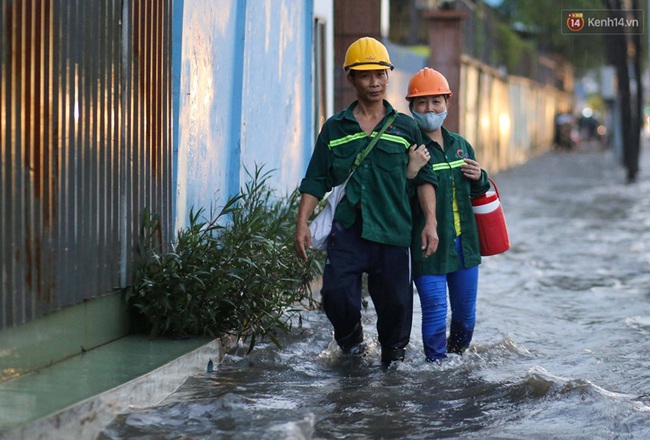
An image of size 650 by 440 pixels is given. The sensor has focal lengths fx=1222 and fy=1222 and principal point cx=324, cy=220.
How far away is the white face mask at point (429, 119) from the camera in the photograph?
682 centimetres

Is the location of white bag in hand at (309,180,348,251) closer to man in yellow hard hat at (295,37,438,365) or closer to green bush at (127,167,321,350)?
man in yellow hard hat at (295,37,438,365)

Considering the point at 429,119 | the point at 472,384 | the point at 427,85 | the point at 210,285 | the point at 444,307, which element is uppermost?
the point at 427,85

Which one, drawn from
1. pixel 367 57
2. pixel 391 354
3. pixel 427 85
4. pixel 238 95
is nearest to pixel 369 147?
pixel 367 57

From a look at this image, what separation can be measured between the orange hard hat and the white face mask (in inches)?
4.4

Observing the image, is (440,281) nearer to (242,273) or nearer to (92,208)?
(242,273)

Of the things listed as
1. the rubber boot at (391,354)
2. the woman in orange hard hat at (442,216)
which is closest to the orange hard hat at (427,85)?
the woman in orange hard hat at (442,216)

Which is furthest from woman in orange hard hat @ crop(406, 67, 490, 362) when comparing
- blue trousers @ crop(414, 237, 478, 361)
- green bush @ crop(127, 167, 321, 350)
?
green bush @ crop(127, 167, 321, 350)

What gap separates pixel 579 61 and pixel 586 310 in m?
59.5

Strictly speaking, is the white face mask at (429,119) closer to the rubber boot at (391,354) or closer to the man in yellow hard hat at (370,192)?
the man in yellow hard hat at (370,192)

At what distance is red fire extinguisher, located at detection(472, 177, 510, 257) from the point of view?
7035 mm

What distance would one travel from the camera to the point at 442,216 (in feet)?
22.5

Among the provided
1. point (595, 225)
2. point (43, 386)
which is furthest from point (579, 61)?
point (43, 386)

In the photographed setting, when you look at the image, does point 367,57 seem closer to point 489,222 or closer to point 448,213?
point 448,213

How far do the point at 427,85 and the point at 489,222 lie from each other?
2.89 ft
